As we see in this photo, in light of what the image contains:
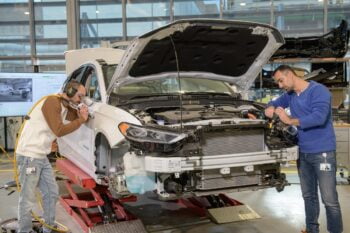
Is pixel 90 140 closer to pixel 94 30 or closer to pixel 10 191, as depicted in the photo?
pixel 10 191

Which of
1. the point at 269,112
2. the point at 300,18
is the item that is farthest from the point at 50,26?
the point at 269,112

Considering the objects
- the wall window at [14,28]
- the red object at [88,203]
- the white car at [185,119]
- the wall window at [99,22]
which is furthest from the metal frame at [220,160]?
the wall window at [14,28]

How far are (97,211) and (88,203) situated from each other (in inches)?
15.1

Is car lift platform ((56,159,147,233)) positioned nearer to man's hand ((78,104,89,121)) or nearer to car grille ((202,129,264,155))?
man's hand ((78,104,89,121))

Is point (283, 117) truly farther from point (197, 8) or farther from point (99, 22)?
point (99, 22)

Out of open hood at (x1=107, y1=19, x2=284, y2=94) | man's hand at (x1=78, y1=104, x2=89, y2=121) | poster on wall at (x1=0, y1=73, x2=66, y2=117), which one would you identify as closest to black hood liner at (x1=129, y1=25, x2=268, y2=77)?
open hood at (x1=107, y1=19, x2=284, y2=94)

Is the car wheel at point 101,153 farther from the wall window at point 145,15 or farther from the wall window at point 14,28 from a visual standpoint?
the wall window at point 14,28

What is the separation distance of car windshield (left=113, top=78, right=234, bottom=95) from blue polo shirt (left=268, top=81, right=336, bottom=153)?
1109 millimetres

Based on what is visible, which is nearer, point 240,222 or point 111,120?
point 111,120

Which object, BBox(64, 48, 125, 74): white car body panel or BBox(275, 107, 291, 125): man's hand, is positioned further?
BBox(64, 48, 125, 74): white car body panel

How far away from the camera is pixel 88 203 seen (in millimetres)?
4430

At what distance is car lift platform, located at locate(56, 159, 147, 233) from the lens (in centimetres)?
413

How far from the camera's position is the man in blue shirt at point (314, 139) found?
361 cm

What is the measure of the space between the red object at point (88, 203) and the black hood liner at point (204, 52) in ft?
4.21
